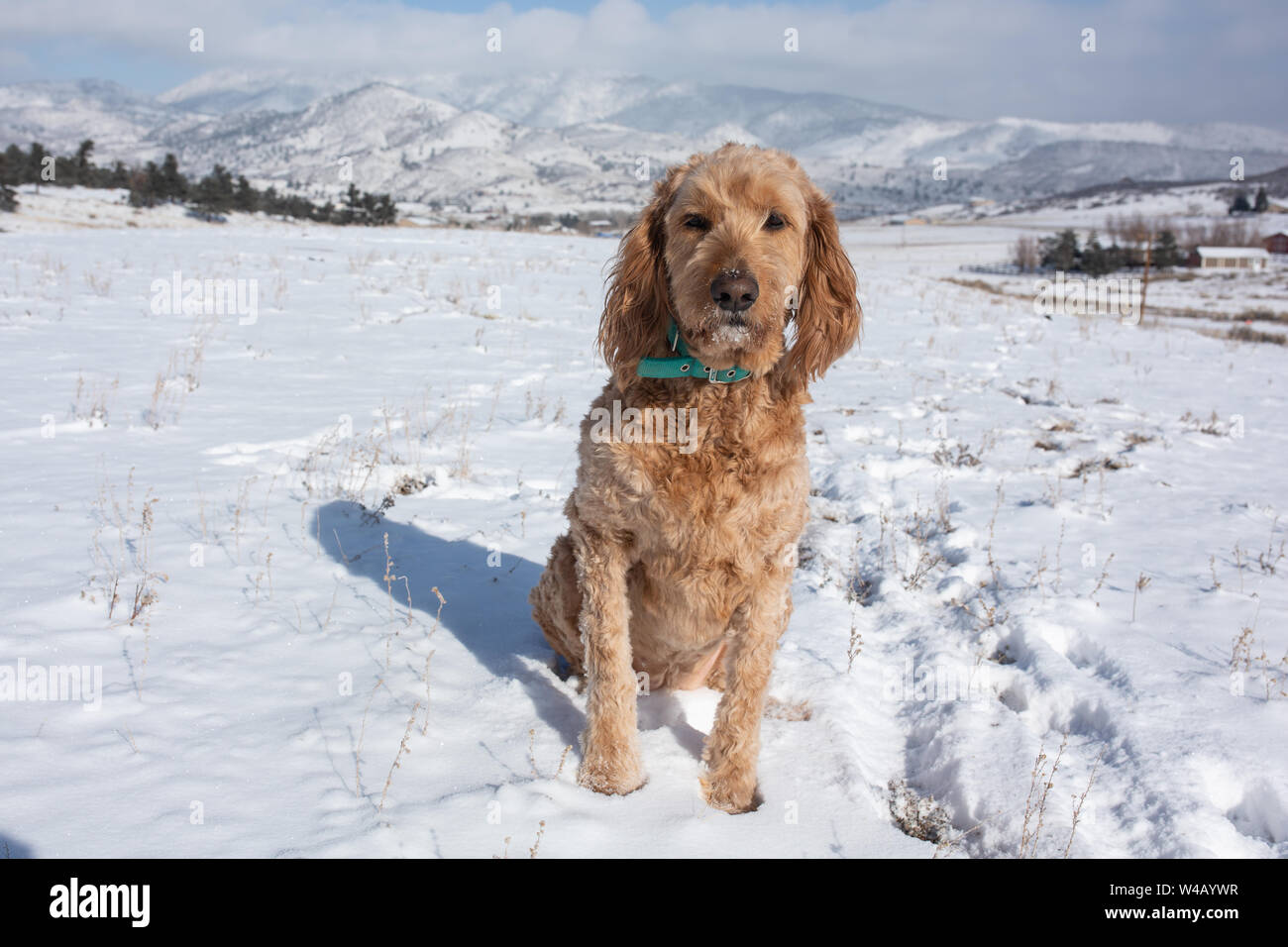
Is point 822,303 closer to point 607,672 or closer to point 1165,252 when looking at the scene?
point 607,672

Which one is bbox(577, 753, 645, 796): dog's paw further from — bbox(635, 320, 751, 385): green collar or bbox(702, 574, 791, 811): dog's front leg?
bbox(635, 320, 751, 385): green collar

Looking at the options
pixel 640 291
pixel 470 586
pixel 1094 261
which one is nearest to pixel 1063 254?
pixel 1094 261

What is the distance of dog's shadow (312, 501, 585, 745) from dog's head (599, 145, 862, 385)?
5.60 feet

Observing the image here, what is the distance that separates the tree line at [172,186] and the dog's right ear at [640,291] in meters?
45.6

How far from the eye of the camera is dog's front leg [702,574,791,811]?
3.14 meters

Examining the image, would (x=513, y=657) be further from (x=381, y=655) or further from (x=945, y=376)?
(x=945, y=376)

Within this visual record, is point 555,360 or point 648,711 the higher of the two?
point 555,360

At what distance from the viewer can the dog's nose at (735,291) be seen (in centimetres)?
294

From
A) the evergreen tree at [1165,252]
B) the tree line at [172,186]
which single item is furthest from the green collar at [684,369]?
the evergreen tree at [1165,252]

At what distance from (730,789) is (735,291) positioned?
208 centimetres

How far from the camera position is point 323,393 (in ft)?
27.8
